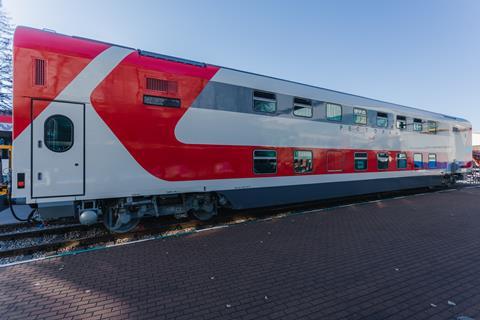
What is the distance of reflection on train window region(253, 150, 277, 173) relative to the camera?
7.69 metres

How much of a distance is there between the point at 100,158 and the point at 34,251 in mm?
2226

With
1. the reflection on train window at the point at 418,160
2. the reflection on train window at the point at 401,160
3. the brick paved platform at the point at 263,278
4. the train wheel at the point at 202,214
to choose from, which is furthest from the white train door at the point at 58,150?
the reflection on train window at the point at 418,160

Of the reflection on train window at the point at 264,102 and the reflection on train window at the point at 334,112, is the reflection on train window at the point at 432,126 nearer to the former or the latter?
the reflection on train window at the point at 334,112

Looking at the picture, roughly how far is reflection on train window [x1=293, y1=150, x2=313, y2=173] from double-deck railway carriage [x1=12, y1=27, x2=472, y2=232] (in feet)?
0.11

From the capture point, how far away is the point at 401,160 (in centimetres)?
1215

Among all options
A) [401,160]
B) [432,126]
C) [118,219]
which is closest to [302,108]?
[118,219]

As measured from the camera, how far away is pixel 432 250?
5418 mm

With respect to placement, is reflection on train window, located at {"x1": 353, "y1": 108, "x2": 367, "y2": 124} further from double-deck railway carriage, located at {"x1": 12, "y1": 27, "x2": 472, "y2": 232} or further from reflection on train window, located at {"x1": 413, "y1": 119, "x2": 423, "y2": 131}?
reflection on train window, located at {"x1": 413, "y1": 119, "x2": 423, "y2": 131}

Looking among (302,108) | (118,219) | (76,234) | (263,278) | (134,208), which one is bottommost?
(263,278)

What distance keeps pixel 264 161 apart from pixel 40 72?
5.61 meters

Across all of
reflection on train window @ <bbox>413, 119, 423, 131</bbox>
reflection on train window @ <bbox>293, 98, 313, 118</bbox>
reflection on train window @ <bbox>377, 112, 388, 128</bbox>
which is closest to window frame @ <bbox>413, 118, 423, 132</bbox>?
reflection on train window @ <bbox>413, 119, 423, 131</bbox>

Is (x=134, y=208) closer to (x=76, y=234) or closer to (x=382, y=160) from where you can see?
(x=76, y=234)

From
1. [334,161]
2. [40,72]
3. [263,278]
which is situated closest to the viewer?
[263,278]

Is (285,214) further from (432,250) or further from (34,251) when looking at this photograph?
(34,251)
